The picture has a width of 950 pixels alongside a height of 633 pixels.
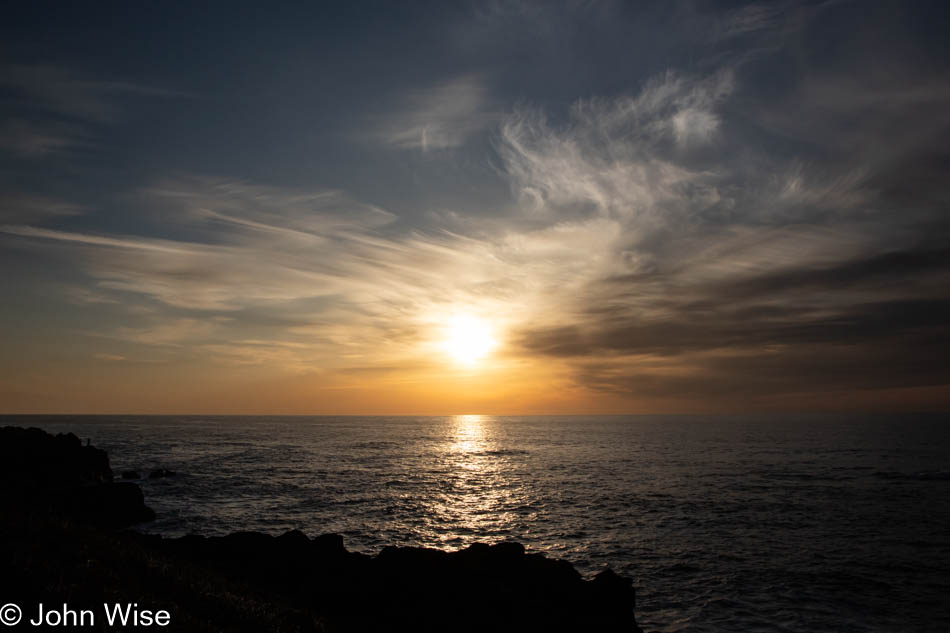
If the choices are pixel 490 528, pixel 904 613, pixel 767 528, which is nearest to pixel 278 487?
pixel 490 528

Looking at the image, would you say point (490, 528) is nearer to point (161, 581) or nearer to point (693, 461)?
point (161, 581)

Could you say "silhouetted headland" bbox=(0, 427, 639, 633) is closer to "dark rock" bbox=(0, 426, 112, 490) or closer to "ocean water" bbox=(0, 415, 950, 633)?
"ocean water" bbox=(0, 415, 950, 633)

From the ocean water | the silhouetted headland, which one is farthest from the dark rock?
the silhouetted headland

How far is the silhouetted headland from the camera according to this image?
442 inches

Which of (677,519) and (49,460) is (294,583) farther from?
(49,460)

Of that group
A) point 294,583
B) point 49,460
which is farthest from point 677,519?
point 49,460

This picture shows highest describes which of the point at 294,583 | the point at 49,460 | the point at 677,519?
the point at 294,583

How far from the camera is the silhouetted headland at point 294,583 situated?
11.2m

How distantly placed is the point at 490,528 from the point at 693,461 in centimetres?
6080

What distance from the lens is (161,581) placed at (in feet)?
42.9

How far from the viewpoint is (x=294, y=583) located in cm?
1953

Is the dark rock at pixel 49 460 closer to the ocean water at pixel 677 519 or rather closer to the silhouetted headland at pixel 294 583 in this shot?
the ocean water at pixel 677 519

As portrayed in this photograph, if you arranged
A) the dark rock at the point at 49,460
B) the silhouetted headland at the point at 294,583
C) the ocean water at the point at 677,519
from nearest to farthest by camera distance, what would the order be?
1. the silhouetted headland at the point at 294,583
2. the ocean water at the point at 677,519
3. the dark rock at the point at 49,460

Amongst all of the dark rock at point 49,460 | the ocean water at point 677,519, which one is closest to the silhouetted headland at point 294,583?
the ocean water at point 677,519
